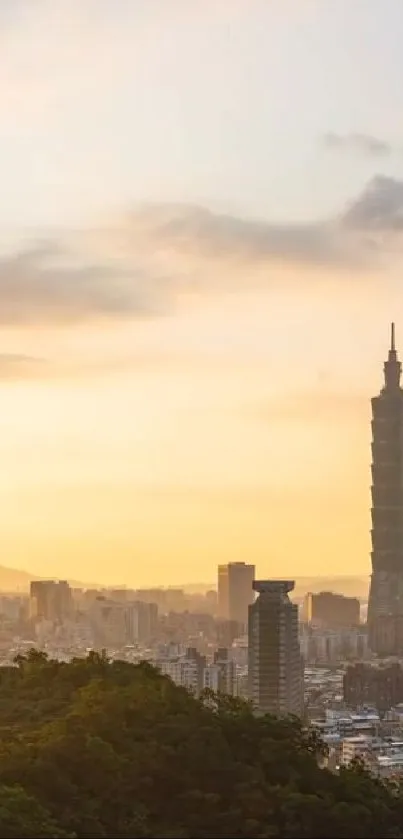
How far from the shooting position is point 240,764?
440 inches

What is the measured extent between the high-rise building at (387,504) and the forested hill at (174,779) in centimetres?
10110

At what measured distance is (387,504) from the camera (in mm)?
113750

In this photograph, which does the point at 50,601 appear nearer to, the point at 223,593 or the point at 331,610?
Answer: the point at 223,593

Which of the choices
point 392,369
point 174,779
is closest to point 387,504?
point 392,369

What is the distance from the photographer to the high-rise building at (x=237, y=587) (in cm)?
12488

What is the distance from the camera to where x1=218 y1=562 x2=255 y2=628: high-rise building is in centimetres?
12488

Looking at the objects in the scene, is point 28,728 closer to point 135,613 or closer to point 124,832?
point 124,832

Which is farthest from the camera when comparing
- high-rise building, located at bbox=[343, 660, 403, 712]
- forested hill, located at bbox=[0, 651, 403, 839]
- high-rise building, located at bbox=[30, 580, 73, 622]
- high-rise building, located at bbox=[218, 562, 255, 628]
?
high-rise building, located at bbox=[218, 562, 255, 628]

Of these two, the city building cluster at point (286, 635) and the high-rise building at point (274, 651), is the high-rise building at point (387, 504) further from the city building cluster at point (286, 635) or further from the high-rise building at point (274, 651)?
the high-rise building at point (274, 651)

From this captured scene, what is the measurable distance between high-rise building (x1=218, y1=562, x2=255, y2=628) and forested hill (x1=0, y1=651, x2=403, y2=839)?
112498mm

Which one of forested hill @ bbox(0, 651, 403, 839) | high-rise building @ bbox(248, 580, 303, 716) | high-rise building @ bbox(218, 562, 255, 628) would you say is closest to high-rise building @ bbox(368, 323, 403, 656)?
high-rise building @ bbox(218, 562, 255, 628)

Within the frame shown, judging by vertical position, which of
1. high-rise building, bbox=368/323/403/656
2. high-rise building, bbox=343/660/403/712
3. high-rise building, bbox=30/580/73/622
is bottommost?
high-rise building, bbox=343/660/403/712

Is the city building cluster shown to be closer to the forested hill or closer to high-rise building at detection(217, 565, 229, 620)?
high-rise building at detection(217, 565, 229, 620)

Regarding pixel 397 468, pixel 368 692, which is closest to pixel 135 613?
pixel 397 468
